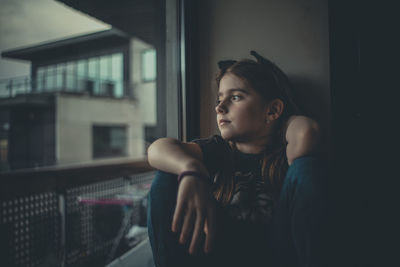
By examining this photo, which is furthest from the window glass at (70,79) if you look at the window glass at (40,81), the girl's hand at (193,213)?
the girl's hand at (193,213)

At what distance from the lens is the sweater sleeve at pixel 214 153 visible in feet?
2.93

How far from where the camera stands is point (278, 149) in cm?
93

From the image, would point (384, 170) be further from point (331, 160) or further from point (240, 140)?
point (240, 140)

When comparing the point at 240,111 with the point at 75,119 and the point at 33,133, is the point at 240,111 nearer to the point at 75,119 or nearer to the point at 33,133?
the point at 75,119

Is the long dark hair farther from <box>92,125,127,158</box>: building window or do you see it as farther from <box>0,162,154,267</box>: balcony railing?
<box>92,125,127,158</box>: building window

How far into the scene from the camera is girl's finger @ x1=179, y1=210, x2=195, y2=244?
24.2 inches

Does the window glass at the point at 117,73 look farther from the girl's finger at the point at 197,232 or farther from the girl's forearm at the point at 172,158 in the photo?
the girl's finger at the point at 197,232

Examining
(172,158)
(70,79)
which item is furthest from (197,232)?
(70,79)

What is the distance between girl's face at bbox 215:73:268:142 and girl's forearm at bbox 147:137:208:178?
8.3 inches

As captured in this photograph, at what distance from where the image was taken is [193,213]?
624mm

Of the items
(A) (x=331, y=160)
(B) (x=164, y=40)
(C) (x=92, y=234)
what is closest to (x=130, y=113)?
(C) (x=92, y=234)

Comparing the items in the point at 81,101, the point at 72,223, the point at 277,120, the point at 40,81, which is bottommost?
the point at 72,223

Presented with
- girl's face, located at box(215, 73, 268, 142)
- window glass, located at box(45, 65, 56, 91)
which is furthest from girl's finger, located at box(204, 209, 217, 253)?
window glass, located at box(45, 65, 56, 91)

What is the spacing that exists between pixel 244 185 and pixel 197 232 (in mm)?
339
